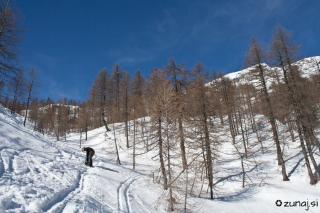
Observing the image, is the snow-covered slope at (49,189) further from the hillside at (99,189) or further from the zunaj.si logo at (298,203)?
the zunaj.si logo at (298,203)

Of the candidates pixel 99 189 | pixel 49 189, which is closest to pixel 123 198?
pixel 99 189

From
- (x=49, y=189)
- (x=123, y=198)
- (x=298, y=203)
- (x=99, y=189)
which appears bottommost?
(x=298, y=203)

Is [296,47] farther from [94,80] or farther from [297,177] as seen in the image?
[94,80]

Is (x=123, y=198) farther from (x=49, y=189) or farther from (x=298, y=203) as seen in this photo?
(x=298, y=203)

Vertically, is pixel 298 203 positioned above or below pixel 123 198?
below

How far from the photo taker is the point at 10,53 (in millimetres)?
10641

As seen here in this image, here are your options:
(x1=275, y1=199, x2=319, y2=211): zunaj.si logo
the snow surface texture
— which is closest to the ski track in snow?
the snow surface texture

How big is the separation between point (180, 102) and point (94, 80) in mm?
25137

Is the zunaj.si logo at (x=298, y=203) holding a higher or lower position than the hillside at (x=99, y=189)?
lower

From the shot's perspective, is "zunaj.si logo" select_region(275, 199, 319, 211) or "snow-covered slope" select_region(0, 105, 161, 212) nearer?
"snow-covered slope" select_region(0, 105, 161, 212)

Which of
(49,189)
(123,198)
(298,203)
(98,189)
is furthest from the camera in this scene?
(298,203)

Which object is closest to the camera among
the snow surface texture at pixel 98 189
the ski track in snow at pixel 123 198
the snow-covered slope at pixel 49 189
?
the snow-covered slope at pixel 49 189

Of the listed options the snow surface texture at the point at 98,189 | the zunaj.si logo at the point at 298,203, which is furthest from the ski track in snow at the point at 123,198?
the zunaj.si logo at the point at 298,203

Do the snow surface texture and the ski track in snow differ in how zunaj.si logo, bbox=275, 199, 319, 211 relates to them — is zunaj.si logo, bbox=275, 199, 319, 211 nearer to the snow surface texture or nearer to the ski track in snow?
the snow surface texture
